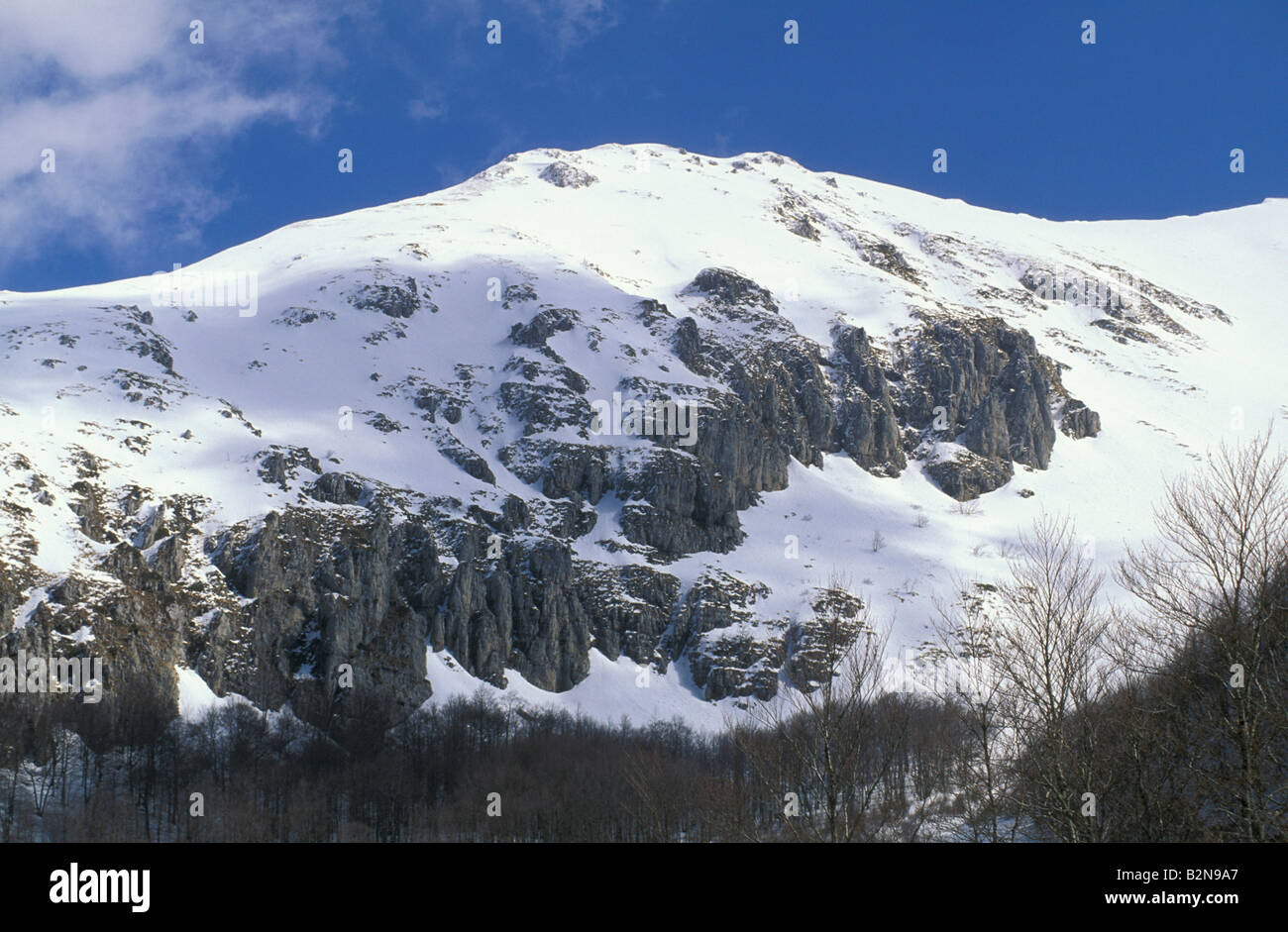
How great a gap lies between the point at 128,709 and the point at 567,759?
4798cm

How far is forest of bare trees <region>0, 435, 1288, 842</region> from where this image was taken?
77.3 ft

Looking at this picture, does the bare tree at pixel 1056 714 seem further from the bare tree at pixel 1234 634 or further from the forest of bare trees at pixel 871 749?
the bare tree at pixel 1234 634

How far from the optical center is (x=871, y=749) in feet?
179

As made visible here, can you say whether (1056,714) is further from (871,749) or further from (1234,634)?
(871,749)

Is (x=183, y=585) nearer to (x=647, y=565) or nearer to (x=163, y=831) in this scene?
(x=163, y=831)

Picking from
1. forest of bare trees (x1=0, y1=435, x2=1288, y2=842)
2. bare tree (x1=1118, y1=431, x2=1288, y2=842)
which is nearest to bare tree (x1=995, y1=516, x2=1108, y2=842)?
forest of bare trees (x1=0, y1=435, x2=1288, y2=842)

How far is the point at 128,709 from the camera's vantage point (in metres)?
116

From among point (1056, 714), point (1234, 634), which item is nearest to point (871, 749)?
point (1056, 714)

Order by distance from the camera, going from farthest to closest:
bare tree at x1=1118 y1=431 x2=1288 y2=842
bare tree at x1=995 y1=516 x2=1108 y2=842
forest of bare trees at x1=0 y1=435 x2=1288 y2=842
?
forest of bare trees at x1=0 y1=435 x2=1288 y2=842 < bare tree at x1=995 y1=516 x2=1108 y2=842 < bare tree at x1=1118 y1=431 x2=1288 y2=842

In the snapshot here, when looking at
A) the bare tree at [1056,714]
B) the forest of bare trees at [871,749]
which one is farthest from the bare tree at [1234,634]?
the bare tree at [1056,714]

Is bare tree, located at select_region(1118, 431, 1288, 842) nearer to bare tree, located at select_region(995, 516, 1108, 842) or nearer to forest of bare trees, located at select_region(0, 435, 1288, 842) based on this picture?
forest of bare trees, located at select_region(0, 435, 1288, 842)

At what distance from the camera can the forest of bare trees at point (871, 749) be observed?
23547 millimetres
